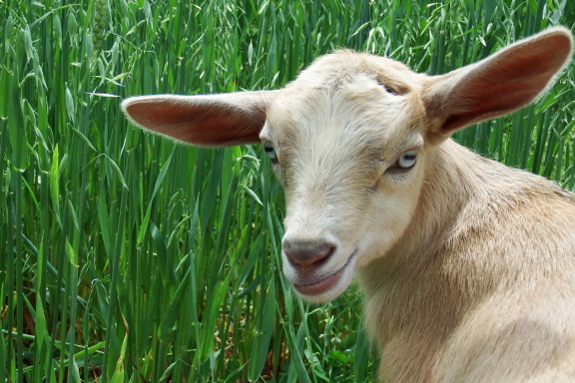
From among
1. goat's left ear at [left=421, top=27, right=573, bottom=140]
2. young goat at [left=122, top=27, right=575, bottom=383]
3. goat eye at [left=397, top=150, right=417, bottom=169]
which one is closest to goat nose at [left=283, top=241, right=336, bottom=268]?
young goat at [left=122, top=27, right=575, bottom=383]

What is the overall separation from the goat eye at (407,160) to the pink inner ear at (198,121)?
22.4 inches

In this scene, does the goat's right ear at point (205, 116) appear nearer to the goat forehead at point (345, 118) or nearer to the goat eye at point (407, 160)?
the goat forehead at point (345, 118)

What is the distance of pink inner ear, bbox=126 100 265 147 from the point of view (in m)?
2.71

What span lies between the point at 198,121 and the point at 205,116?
3cm

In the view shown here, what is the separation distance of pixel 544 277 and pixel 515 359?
291mm

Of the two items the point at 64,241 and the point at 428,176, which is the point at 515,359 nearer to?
the point at 428,176

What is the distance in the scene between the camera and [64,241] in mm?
2420

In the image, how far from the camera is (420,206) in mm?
2814

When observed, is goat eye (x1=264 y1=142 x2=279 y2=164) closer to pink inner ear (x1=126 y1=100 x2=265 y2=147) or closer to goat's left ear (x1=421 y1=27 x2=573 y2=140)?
pink inner ear (x1=126 y1=100 x2=265 y2=147)

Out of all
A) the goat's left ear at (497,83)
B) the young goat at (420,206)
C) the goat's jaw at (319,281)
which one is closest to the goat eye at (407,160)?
the young goat at (420,206)

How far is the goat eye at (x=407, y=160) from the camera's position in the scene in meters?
2.52

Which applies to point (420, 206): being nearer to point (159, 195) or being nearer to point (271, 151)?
point (271, 151)

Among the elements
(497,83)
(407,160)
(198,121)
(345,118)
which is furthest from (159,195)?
(497,83)

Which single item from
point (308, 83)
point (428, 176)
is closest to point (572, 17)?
point (428, 176)
